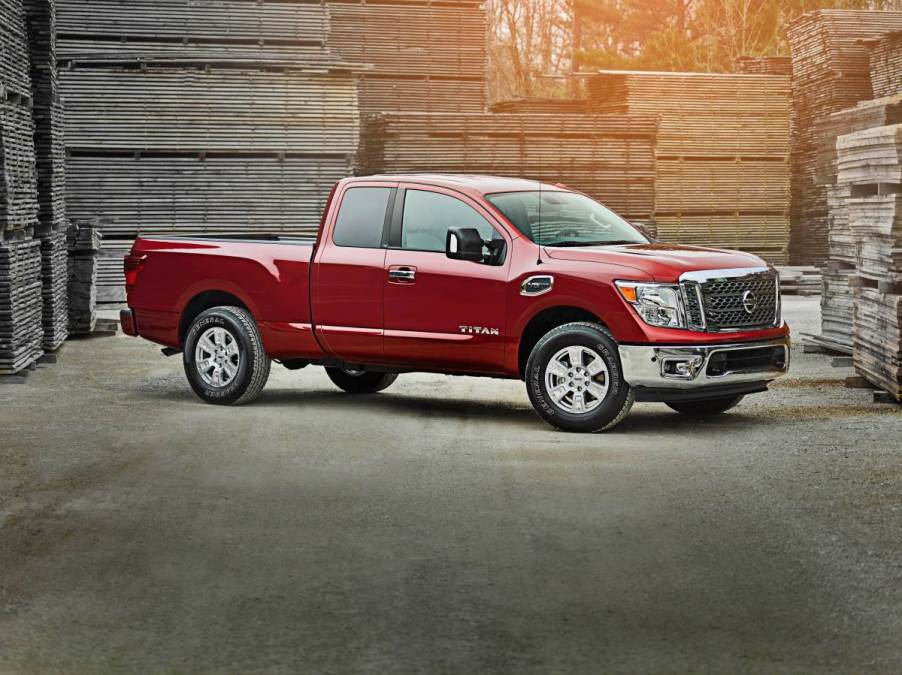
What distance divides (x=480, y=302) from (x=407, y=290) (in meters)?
0.69

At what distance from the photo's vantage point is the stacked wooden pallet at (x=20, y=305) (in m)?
14.2

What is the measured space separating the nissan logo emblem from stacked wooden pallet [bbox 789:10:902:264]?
40.3 feet

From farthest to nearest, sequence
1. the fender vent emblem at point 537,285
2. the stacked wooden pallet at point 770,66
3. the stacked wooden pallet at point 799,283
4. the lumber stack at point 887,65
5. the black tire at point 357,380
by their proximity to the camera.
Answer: the stacked wooden pallet at point 770,66 < the stacked wooden pallet at point 799,283 < the lumber stack at point 887,65 < the black tire at point 357,380 < the fender vent emblem at point 537,285

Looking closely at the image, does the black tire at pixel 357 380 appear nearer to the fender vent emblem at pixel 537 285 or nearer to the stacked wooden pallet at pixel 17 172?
the fender vent emblem at pixel 537 285

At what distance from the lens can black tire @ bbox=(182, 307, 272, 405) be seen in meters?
12.3

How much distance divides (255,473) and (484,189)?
3620mm

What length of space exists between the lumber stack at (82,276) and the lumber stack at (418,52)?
7.37 meters

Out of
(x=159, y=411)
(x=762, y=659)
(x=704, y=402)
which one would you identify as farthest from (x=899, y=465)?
(x=159, y=411)

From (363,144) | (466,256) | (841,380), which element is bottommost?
(841,380)

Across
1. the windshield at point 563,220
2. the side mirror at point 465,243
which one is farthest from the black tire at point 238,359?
the windshield at point 563,220

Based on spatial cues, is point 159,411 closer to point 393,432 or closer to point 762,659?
point 393,432

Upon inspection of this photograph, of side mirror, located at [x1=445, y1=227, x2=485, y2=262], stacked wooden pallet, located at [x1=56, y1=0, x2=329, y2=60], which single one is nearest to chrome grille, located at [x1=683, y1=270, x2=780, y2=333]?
side mirror, located at [x1=445, y1=227, x2=485, y2=262]

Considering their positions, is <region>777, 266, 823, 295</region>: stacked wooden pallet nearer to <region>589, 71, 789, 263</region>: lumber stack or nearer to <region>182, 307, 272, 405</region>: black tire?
<region>589, 71, 789, 263</region>: lumber stack

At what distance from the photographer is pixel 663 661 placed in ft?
16.8
